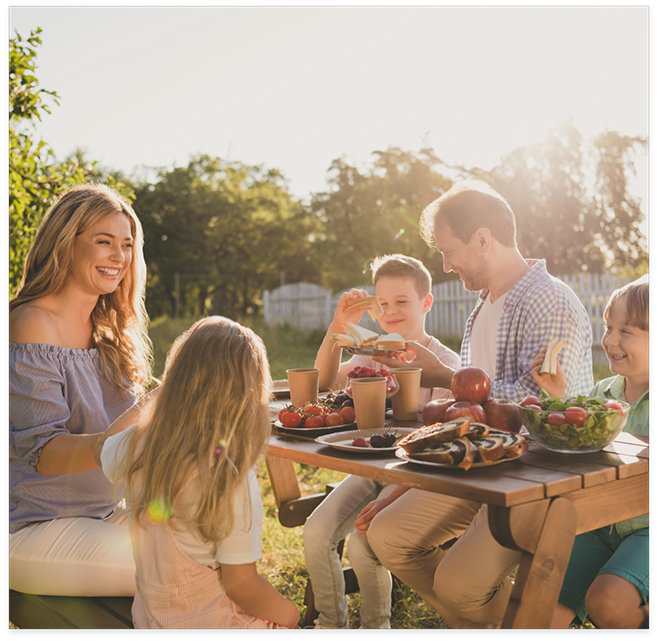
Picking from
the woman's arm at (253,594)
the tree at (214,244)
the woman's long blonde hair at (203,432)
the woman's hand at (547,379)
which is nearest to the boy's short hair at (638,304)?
the woman's hand at (547,379)

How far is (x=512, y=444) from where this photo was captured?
1.82 meters

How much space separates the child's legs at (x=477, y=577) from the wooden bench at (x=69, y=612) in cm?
110

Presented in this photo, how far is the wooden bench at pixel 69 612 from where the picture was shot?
2.03 metres

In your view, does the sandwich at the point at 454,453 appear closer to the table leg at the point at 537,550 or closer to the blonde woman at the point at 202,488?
the table leg at the point at 537,550

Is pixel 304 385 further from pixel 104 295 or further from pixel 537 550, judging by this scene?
pixel 537 550

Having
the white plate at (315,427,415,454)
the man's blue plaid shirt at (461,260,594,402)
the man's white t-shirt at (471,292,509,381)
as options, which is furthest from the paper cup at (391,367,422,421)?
the man's white t-shirt at (471,292,509,381)

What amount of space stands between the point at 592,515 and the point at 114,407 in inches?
79.3

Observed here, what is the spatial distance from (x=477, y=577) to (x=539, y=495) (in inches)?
26.1

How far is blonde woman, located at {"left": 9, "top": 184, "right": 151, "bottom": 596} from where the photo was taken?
217cm

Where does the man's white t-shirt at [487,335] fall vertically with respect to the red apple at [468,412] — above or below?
above

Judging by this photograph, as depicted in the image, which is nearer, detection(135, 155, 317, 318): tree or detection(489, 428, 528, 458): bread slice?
detection(489, 428, 528, 458): bread slice

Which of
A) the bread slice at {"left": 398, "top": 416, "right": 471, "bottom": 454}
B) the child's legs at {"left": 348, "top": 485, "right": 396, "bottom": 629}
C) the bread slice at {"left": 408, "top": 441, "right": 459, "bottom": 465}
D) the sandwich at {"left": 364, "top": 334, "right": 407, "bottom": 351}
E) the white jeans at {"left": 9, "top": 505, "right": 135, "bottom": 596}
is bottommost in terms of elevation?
the child's legs at {"left": 348, "top": 485, "right": 396, "bottom": 629}

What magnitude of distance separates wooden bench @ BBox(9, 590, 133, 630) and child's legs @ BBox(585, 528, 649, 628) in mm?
1585

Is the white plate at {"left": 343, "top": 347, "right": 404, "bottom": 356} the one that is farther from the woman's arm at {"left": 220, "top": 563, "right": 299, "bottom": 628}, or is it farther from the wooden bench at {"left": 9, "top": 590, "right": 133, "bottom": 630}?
the wooden bench at {"left": 9, "top": 590, "right": 133, "bottom": 630}
